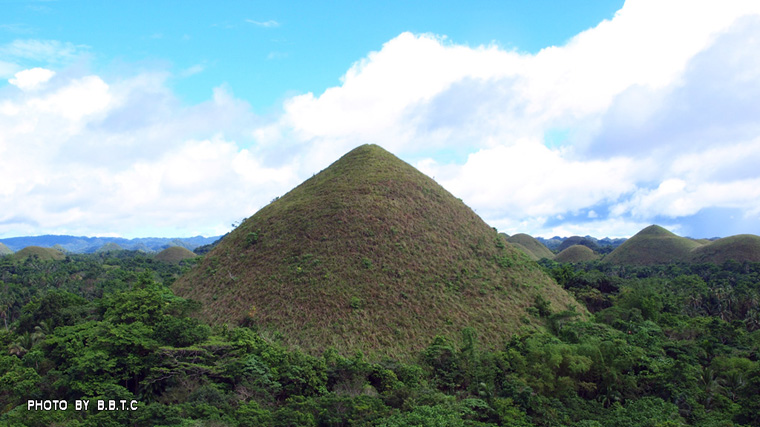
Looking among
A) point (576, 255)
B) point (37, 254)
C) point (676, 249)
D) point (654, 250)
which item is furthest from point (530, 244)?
point (37, 254)

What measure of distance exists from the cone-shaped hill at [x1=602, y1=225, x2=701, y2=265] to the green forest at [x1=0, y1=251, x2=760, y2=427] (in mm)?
68129

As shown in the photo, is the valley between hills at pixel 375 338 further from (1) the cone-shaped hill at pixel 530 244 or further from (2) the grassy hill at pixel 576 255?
(1) the cone-shaped hill at pixel 530 244

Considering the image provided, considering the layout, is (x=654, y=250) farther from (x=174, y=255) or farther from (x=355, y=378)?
(x=174, y=255)

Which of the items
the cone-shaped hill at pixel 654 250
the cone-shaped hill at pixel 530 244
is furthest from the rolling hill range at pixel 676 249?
the cone-shaped hill at pixel 530 244

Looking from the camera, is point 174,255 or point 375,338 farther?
point 174,255

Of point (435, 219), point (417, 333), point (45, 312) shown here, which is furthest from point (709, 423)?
point (45, 312)

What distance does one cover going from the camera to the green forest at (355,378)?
1519 cm

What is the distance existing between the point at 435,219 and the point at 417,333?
13063mm

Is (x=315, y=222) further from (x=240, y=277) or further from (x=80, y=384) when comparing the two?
(x=80, y=384)

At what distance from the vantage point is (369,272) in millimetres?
27969

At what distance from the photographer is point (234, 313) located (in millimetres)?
25766

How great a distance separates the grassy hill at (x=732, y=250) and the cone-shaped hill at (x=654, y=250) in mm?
3100

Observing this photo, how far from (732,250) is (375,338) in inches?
3240

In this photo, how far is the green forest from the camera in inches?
598
